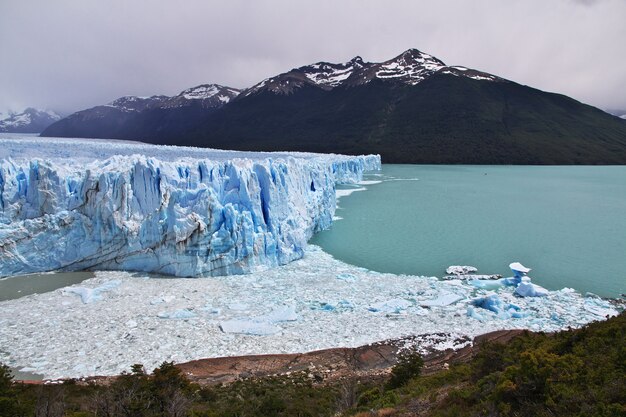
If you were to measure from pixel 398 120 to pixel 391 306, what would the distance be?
78.1m

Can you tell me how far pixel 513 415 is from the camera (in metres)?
4.46

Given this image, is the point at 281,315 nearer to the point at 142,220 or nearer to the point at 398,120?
the point at 142,220

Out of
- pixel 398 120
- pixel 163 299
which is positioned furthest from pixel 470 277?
pixel 398 120

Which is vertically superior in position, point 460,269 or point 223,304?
point 460,269

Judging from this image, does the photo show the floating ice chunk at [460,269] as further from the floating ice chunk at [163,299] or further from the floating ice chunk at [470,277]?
the floating ice chunk at [163,299]

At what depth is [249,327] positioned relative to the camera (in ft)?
29.7

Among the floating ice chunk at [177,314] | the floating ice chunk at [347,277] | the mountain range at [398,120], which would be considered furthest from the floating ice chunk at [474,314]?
the mountain range at [398,120]

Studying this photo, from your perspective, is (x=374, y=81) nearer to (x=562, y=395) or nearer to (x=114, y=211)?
(x=114, y=211)

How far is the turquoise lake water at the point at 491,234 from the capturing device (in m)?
13.8

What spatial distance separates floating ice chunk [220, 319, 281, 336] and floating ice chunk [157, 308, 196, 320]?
962 millimetres

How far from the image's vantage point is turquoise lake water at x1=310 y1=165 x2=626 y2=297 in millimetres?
13775

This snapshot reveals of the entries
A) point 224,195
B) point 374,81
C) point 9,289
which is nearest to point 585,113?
point 374,81

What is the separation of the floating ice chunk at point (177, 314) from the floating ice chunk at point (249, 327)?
3.16ft

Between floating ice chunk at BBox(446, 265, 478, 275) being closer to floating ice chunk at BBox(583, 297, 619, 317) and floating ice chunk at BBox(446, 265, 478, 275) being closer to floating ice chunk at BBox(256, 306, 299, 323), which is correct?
floating ice chunk at BBox(583, 297, 619, 317)
